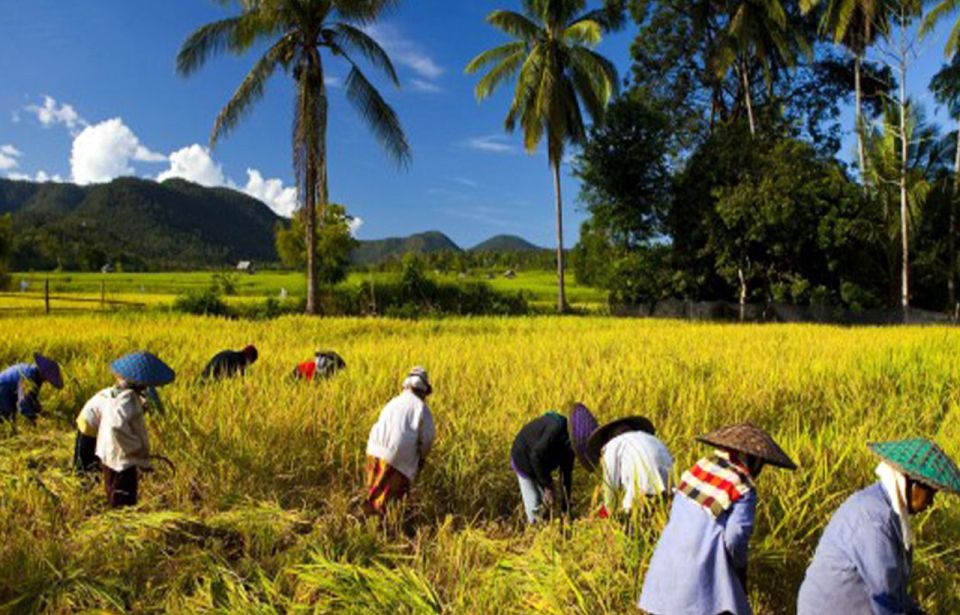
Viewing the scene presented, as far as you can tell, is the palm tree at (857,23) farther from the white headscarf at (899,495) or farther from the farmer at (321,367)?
the white headscarf at (899,495)

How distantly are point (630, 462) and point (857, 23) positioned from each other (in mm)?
21377

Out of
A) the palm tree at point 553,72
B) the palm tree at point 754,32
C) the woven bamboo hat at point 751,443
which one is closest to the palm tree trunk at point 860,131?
the palm tree at point 754,32

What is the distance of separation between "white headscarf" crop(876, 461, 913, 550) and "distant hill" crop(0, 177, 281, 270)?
228ft

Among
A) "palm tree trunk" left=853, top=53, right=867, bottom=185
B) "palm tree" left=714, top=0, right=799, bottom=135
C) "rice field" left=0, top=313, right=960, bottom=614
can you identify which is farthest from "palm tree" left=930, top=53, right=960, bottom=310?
"rice field" left=0, top=313, right=960, bottom=614

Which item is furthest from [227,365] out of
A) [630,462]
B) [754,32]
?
[754,32]

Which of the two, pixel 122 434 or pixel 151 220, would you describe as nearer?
pixel 122 434

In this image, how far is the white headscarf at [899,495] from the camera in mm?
1885

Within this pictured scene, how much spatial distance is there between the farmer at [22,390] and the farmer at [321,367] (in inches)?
79.7

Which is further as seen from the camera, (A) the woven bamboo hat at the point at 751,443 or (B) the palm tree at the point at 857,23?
(B) the palm tree at the point at 857,23

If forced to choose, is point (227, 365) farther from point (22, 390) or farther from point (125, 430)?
point (125, 430)

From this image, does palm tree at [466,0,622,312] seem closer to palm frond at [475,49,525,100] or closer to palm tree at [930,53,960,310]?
palm frond at [475,49,525,100]

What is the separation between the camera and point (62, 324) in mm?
10328

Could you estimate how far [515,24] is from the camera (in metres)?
19.0

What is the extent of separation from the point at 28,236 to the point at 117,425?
6988cm
